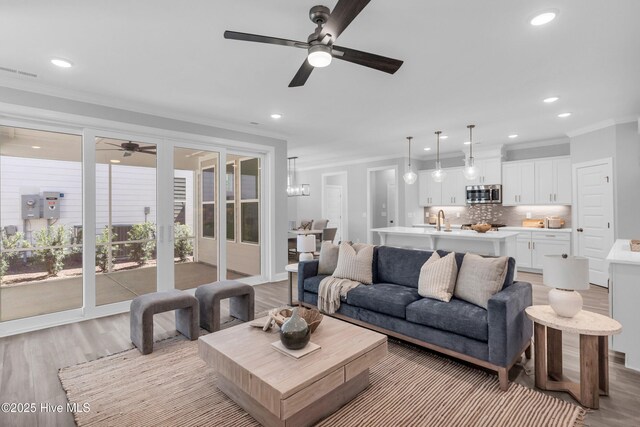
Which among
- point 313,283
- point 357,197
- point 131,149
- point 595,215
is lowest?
point 313,283

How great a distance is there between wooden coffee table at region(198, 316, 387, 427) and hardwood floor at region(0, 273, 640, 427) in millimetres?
1034

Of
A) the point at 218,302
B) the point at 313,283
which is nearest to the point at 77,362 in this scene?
the point at 218,302

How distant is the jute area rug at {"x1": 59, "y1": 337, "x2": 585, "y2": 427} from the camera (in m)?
2.06

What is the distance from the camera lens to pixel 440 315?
2717mm

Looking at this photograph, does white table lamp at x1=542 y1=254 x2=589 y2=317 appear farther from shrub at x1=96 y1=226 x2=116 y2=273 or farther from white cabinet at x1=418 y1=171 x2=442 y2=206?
white cabinet at x1=418 y1=171 x2=442 y2=206

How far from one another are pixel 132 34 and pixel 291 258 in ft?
22.1

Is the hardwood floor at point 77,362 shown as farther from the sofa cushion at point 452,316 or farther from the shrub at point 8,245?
the shrub at point 8,245

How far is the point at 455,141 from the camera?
6.74m

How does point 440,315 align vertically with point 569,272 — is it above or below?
below

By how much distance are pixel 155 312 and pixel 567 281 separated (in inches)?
134

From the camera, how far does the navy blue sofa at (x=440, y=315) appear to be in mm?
2410

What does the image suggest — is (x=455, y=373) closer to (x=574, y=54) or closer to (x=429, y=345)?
(x=429, y=345)

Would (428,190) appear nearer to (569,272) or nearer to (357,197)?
(357,197)

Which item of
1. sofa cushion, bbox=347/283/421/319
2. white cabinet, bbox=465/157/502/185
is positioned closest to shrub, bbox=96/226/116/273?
sofa cushion, bbox=347/283/421/319
